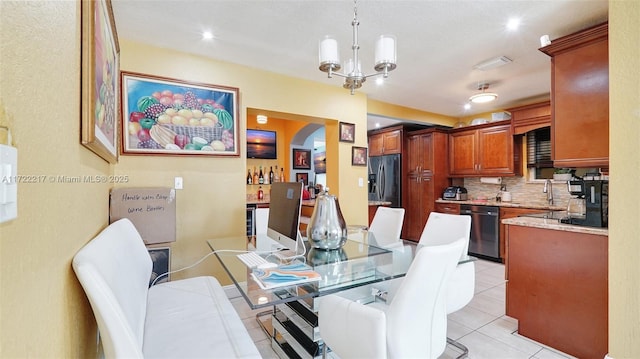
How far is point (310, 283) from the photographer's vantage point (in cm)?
136

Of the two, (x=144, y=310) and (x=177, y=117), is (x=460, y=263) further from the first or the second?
(x=177, y=117)

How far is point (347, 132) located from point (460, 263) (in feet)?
8.08

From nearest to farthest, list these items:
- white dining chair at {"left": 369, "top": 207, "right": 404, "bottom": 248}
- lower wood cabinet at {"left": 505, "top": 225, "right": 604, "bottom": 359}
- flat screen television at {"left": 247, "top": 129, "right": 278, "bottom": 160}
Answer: lower wood cabinet at {"left": 505, "top": 225, "right": 604, "bottom": 359}, white dining chair at {"left": 369, "top": 207, "right": 404, "bottom": 248}, flat screen television at {"left": 247, "top": 129, "right": 278, "bottom": 160}

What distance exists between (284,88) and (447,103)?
266 cm

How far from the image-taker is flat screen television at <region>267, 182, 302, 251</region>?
1688mm

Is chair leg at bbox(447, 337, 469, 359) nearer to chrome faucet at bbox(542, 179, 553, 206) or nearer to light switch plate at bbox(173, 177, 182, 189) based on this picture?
light switch plate at bbox(173, 177, 182, 189)

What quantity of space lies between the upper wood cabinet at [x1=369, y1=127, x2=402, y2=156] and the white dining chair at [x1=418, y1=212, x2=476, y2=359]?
11.0 ft

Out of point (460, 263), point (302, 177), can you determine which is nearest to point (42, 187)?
point (460, 263)

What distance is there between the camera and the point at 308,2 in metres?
2.01

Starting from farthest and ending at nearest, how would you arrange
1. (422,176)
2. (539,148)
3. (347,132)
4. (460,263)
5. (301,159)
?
(301,159) → (422,176) → (539,148) → (347,132) → (460,263)

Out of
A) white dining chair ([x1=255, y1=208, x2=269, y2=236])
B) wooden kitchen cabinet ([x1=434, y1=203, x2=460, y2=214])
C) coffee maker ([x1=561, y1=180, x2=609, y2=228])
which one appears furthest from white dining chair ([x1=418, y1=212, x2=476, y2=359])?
wooden kitchen cabinet ([x1=434, y1=203, x2=460, y2=214])

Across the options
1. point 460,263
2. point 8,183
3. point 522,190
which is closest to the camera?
point 8,183

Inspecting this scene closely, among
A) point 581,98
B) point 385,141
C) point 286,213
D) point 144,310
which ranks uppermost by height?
point 385,141
